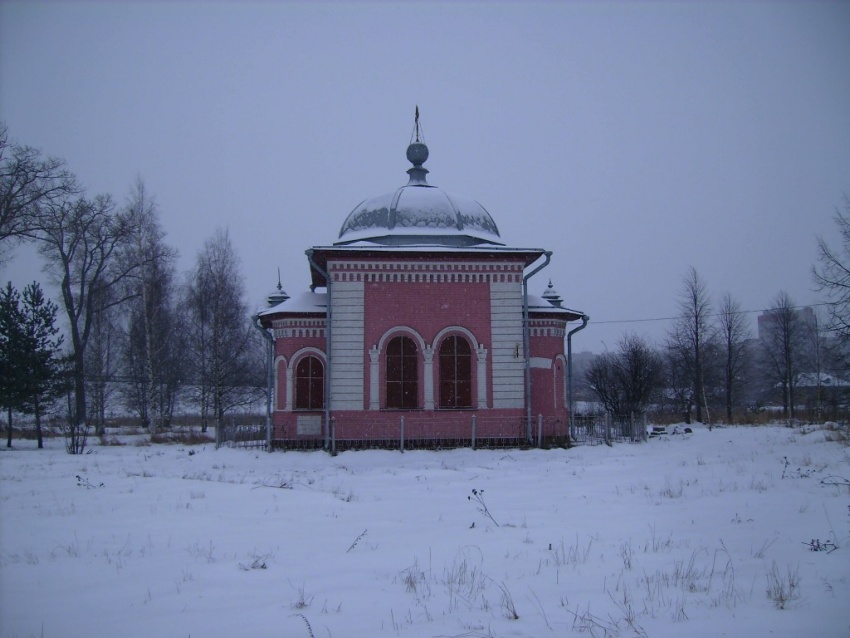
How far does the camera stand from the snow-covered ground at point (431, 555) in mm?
4578

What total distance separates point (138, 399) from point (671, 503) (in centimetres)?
2733

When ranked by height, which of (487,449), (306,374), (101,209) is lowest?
(487,449)

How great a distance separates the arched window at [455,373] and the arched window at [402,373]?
2.40ft

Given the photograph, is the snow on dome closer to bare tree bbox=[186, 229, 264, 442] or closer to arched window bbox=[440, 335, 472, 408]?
arched window bbox=[440, 335, 472, 408]

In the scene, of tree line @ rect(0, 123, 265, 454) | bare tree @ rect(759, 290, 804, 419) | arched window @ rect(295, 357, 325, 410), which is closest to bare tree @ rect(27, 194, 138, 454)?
tree line @ rect(0, 123, 265, 454)

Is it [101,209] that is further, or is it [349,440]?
[101,209]

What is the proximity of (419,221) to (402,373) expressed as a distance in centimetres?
453

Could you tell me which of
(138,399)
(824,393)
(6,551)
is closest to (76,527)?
(6,551)

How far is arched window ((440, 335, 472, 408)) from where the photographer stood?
18.0 meters

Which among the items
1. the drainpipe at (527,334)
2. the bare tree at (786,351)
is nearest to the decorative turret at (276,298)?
the drainpipe at (527,334)

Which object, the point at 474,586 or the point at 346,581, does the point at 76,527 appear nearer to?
the point at 346,581

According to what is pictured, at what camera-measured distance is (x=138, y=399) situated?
100 ft

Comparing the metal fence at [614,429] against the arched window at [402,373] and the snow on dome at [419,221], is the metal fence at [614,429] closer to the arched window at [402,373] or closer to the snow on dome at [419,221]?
the arched window at [402,373]

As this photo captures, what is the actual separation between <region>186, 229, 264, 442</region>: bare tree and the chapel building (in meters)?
7.53
